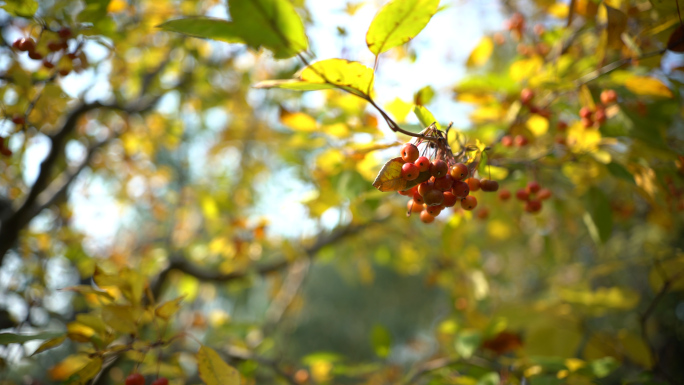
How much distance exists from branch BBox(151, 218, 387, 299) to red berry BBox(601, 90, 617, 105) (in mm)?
1045

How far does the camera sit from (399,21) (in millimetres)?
618

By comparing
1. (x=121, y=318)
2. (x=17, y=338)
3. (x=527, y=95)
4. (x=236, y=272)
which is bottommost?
(x=17, y=338)

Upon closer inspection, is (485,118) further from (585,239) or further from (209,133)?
(209,133)

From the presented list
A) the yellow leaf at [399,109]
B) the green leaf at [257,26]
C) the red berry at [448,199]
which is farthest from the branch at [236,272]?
the green leaf at [257,26]

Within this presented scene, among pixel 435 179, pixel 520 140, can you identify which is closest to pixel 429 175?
pixel 435 179

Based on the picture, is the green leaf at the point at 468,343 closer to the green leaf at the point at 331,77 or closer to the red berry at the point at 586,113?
the red berry at the point at 586,113

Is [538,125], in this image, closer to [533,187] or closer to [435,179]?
[533,187]

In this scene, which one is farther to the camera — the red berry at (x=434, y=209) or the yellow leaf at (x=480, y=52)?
the yellow leaf at (x=480, y=52)

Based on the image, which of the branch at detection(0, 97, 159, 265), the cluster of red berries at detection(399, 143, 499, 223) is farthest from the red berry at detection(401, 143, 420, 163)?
the branch at detection(0, 97, 159, 265)

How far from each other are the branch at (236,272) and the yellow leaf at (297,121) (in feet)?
2.82

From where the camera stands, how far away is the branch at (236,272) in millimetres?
1874

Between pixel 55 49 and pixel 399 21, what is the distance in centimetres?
90

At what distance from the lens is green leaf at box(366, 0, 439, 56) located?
608 mm

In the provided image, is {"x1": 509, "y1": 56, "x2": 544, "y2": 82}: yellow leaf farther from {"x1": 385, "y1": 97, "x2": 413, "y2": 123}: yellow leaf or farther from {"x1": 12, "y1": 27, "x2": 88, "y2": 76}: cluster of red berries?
{"x1": 12, "y1": 27, "x2": 88, "y2": 76}: cluster of red berries
